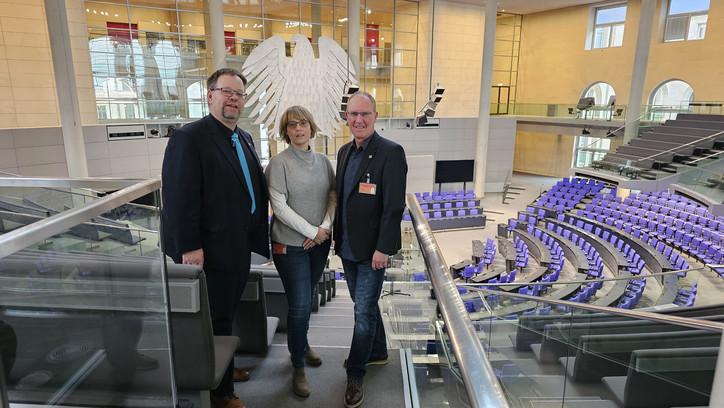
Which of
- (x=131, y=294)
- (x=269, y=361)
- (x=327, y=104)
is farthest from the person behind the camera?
(x=327, y=104)

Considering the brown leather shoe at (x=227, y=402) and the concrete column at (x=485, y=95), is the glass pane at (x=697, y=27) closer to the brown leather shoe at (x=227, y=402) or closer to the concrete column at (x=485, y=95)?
the concrete column at (x=485, y=95)

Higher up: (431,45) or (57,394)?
(431,45)

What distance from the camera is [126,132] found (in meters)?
13.6

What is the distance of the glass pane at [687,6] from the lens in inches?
699

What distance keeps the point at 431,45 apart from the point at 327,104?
723cm

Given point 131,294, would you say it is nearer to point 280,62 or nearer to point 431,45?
point 280,62

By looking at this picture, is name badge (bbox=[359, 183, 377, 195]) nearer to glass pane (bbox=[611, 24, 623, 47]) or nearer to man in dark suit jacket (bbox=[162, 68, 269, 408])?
man in dark suit jacket (bbox=[162, 68, 269, 408])

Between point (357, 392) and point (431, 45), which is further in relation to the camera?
point (431, 45)

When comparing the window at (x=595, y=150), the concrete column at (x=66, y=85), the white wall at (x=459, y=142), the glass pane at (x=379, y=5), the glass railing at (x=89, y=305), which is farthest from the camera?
the window at (x=595, y=150)

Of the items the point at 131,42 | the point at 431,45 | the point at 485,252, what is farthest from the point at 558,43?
the point at 131,42

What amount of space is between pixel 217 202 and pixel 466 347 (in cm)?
149

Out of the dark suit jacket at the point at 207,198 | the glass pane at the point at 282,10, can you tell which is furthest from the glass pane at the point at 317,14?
the dark suit jacket at the point at 207,198

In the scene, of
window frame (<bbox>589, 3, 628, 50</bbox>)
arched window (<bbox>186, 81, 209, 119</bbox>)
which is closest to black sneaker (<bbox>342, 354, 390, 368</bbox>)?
arched window (<bbox>186, 81, 209, 119</bbox>)

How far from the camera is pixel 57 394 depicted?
4.16ft
